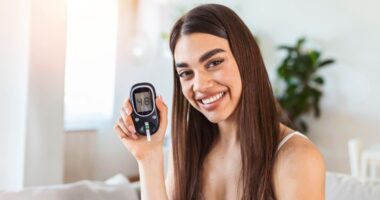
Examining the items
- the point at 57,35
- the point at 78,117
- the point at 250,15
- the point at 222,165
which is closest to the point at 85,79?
the point at 78,117

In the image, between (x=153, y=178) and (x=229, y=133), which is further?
(x=229, y=133)

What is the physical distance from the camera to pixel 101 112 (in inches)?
181

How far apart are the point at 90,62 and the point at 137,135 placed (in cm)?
352

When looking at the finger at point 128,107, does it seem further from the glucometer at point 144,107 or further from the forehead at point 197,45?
the forehead at point 197,45

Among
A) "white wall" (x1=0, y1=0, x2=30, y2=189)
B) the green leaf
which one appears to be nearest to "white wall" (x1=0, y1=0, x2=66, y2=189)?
"white wall" (x1=0, y1=0, x2=30, y2=189)

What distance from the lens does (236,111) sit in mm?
1214

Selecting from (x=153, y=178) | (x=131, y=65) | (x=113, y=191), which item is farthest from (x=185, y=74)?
(x=131, y=65)

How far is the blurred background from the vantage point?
153cm

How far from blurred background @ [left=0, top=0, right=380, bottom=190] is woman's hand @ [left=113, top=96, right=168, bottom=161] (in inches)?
22.1

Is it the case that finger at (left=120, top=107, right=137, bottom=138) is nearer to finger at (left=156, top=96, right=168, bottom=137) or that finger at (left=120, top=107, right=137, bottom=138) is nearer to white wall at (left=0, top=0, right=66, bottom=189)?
finger at (left=156, top=96, right=168, bottom=137)

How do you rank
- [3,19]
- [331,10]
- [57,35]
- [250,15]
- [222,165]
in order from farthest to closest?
1. [250,15]
2. [331,10]
3. [57,35]
4. [3,19]
5. [222,165]

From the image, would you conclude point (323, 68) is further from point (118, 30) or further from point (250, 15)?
point (118, 30)

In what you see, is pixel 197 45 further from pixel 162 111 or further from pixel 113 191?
pixel 113 191

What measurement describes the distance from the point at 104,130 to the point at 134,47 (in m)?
1.01
